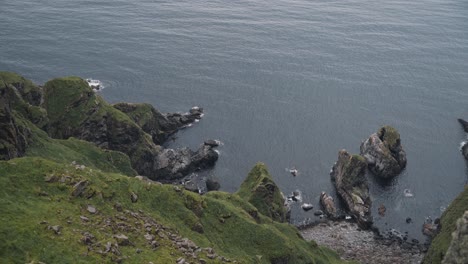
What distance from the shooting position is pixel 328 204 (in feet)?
327

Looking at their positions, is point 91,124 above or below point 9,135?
below

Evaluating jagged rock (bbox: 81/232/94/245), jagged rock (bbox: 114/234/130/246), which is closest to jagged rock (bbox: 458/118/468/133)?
jagged rock (bbox: 114/234/130/246)

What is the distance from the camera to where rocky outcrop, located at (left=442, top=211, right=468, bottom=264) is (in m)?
60.8

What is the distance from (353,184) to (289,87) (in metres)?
58.0

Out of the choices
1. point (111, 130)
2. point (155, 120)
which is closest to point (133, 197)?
point (111, 130)

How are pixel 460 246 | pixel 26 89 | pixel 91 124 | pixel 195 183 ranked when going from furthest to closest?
1. pixel 195 183
2. pixel 91 124
3. pixel 26 89
4. pixel 460 246

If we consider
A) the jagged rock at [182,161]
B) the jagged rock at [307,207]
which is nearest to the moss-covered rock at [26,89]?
the jagged rock at [182,161]

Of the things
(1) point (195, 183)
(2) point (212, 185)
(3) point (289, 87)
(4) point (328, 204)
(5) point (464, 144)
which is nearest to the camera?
(4) point (328, 204)

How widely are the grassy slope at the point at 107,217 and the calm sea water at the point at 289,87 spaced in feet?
117

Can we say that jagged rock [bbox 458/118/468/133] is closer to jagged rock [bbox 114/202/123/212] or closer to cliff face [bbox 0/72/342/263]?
cliff face [bbox 0/72/342/263]

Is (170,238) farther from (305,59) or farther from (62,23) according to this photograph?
(62,23)

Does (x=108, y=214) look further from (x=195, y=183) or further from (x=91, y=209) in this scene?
(x=195, y=183)

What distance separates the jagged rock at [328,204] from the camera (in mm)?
98188

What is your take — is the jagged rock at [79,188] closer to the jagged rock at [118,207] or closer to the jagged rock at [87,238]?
the jagged rock at [118,207]
